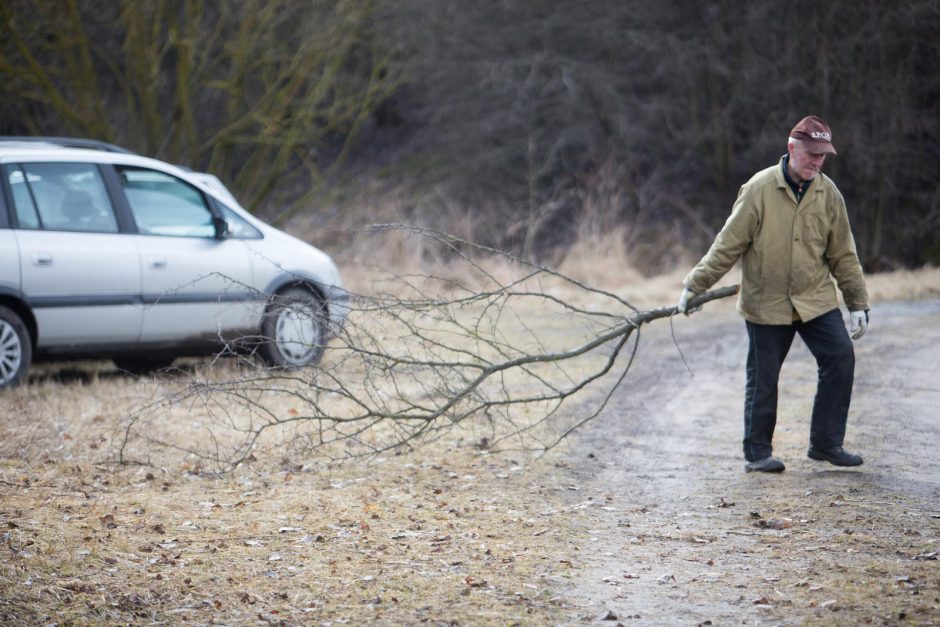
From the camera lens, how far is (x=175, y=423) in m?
7.84

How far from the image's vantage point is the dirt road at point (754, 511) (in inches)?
172

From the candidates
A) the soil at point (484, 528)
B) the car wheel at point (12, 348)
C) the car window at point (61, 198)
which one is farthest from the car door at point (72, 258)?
the soil at point (484, 528)

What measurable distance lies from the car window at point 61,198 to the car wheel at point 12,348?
2.34 feet

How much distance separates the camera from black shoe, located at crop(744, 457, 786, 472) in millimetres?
6320

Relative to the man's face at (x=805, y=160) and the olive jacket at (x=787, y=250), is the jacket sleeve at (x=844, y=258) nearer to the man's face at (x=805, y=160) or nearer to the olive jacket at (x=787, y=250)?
the olive jacket at (x=787, y=250)

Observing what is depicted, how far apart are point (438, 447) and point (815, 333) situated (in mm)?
2485

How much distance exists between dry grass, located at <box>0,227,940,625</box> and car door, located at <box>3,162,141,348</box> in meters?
0.68

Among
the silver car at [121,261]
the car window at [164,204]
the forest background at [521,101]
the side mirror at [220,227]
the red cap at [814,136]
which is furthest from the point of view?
the forest background at [521,101]

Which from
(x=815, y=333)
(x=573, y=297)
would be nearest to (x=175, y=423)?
(x=815, y=333)

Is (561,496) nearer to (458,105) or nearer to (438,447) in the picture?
(438,447)

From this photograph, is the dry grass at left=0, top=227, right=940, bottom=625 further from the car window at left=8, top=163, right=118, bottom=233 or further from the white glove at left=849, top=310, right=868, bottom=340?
the white glove at left=849, top=310, right=868, bottom=340

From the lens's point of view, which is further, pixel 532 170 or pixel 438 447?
pixel 532 170

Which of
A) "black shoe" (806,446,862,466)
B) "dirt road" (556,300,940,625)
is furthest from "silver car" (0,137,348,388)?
"black shoe" (806,446,862,466)

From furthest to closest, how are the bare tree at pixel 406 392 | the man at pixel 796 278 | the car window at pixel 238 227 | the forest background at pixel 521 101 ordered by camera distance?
1. the forest background at pixel 521 101
2. the car window at pixel 238 227
3. the bare tree at pixel 406 392
4. the man at pixel 796 278
